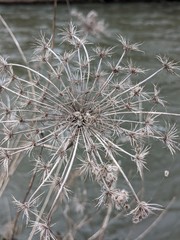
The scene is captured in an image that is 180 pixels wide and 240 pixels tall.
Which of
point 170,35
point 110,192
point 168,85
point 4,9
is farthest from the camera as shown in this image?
point 4,9

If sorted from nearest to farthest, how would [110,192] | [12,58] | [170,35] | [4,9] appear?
[110,192] → [12,58] → [170,35] → [4,9]

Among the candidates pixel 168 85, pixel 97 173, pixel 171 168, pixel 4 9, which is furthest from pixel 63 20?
pixel 97 173

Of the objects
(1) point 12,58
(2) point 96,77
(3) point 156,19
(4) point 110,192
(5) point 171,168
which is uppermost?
(3) point 156,19

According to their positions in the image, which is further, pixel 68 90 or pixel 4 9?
pixel 4 9

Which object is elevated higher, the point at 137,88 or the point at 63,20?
the point at 63,20

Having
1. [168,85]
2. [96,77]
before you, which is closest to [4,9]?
[168,85]

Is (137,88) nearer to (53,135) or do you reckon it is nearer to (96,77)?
(96,77)
